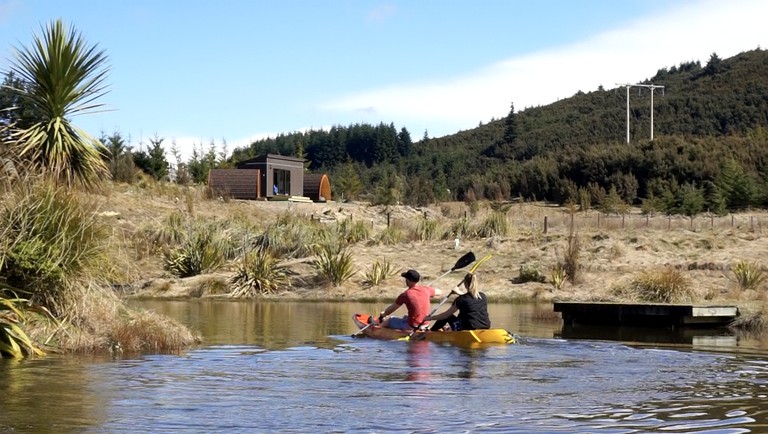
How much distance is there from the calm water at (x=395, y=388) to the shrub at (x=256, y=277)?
40.1ft

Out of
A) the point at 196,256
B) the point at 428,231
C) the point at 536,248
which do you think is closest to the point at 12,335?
the point at 196,256

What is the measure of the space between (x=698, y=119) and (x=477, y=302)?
81545mm

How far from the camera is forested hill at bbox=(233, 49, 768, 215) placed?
203 ft

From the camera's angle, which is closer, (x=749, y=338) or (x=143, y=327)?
(x=143, y=327)

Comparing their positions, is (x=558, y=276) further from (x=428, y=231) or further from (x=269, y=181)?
(x=269, y=181)

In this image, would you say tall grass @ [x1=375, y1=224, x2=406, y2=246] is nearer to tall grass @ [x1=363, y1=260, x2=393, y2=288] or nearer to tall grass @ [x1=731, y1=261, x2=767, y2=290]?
tall grass @ [x1=363, y1=260, x2=393, y2=288]

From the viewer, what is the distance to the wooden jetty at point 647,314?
82.6 ft

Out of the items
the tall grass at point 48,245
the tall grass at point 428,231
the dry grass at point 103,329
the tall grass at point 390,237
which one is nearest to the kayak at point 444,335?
the dry grass at point 103,329

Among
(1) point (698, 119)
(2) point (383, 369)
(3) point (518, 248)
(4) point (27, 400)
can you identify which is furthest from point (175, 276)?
(1) point (698, 119)

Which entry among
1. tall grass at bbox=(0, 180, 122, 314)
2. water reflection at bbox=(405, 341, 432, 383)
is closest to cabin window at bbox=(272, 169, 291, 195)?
water reflection at bbox=(405, 341, 432, 383)

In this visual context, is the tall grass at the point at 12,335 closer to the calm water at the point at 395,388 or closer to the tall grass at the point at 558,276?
the calm water at the point at 395,388

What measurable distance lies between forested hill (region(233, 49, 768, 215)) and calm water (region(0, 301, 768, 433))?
116 ft

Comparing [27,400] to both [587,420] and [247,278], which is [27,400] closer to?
[587,420]

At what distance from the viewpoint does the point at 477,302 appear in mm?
21500
